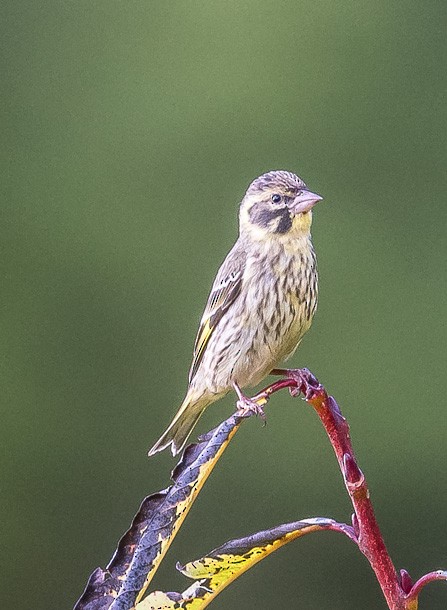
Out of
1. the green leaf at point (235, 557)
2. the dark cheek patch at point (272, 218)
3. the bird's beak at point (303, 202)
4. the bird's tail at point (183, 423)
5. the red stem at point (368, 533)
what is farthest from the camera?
the bird's tail at point (183, 423)

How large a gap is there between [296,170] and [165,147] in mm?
739

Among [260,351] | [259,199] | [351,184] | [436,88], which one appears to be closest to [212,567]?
[260,351]

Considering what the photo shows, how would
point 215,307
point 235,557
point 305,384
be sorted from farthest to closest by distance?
point 215,307, point 305,384, point 235,557

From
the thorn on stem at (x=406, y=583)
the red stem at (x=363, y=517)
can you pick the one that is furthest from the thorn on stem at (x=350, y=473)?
the thorn on stem at (x=406, y=583)

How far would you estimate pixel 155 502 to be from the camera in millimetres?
1582

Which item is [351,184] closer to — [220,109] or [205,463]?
[220,109]

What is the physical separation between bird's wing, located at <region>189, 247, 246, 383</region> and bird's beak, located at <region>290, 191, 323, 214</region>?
21cm

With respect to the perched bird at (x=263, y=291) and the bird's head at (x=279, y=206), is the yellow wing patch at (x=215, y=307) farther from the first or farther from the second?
the bird's head at (x=279, y=206)

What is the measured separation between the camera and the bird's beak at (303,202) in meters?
2.64

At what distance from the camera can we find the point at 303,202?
8.80ft

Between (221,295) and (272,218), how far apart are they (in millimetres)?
226

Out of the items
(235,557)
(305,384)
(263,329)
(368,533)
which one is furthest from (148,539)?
(263,329)

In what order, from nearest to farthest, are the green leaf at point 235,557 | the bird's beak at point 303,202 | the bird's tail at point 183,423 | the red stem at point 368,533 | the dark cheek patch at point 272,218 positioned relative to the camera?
the red stem at point 368,533
the green leaf at point 235,557
the bird's beak at point 303,202
the dark cheek patch at point 272,218
the bird's tail at point 183,423

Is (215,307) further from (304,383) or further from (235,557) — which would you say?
(235,557)
